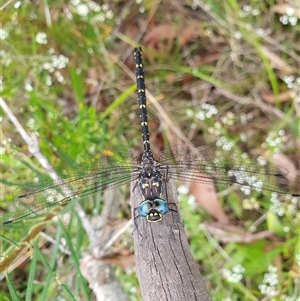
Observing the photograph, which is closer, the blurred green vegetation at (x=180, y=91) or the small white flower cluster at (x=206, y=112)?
the blurred green vegetation at (x=180, y=91)

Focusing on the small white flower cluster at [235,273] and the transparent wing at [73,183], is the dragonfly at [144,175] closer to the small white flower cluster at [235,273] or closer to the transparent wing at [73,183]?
the transparent wing at [73,183]

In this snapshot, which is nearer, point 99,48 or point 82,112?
point 82,112

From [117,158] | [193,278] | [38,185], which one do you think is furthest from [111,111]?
[193,278]

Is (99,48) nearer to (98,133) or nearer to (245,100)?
(98,133)

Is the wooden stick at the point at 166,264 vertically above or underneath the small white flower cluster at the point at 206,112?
underneath

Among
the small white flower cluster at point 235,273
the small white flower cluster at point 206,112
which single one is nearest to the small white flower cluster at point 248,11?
the small white flower cluster at point 206,112

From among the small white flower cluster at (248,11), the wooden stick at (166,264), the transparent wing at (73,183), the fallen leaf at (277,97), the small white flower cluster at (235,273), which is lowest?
the wooden stick at (166,264)
